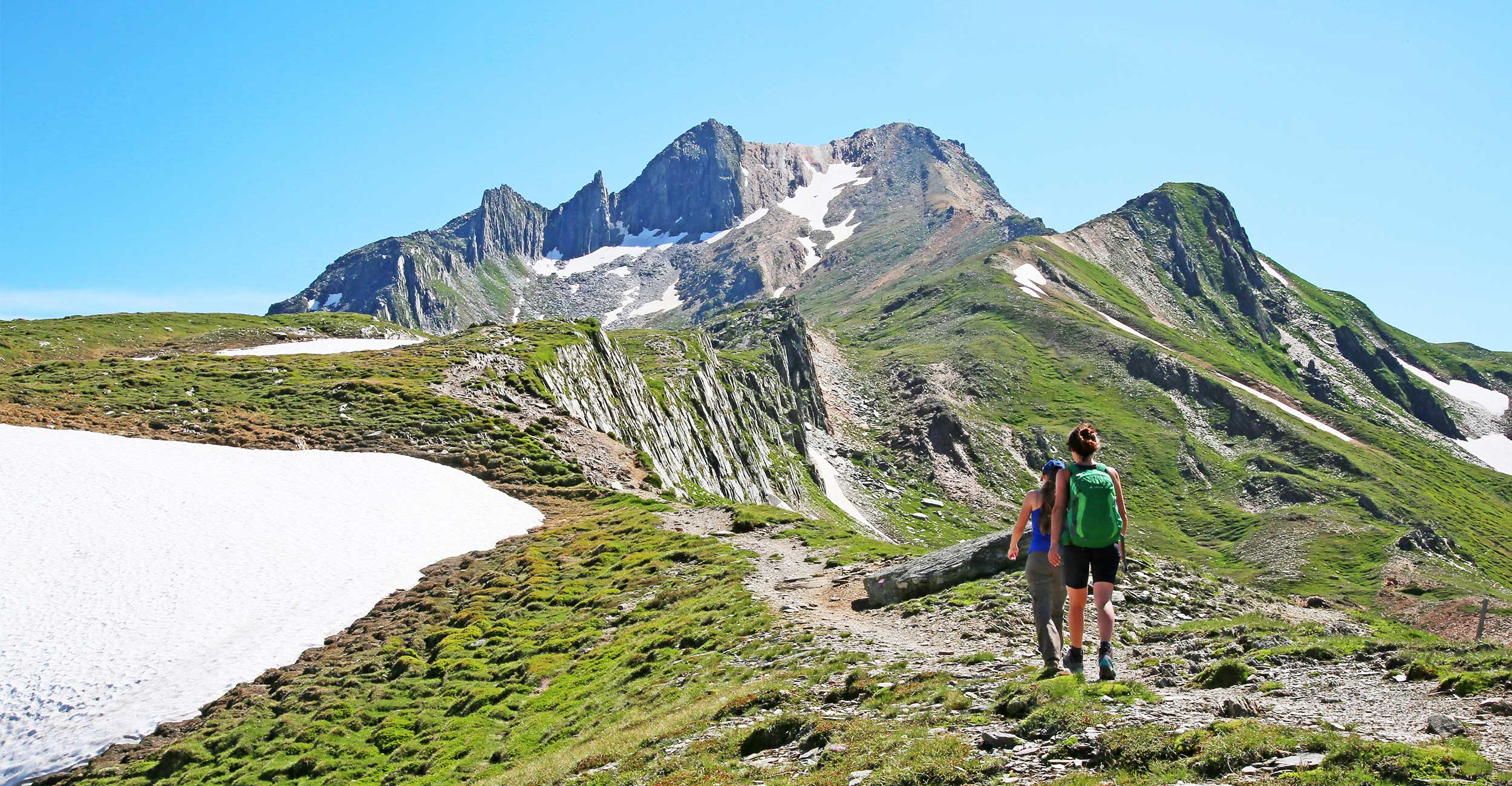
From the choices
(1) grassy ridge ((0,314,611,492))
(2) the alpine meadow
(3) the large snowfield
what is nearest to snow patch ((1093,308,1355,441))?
(2) the alpine meadow

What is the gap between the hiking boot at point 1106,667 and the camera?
14.2 metres

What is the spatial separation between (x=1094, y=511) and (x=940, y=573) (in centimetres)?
1119

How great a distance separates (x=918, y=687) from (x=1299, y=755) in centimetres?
669

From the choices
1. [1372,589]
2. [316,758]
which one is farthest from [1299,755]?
[1372,589]

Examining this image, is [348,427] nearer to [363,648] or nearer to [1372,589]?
[363,648]

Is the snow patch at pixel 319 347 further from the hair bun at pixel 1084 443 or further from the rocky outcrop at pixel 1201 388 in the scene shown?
the rocky outcrop at pixel 1201 388

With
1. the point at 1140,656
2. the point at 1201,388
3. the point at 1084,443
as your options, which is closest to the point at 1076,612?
the point at 1084,443

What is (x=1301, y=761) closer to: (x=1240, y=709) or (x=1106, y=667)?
(x=1240, y=709)

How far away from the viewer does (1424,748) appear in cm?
956

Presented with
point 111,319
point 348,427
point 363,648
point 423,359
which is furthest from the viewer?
point 111,319

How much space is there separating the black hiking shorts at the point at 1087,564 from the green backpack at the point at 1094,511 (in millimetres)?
181

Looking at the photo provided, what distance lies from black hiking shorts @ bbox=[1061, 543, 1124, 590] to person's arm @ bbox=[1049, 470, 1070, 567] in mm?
239

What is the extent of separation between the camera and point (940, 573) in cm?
2505

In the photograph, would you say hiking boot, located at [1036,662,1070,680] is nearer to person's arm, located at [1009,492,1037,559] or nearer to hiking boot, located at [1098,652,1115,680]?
hiking boot, located at [1098,652,1115,680]
